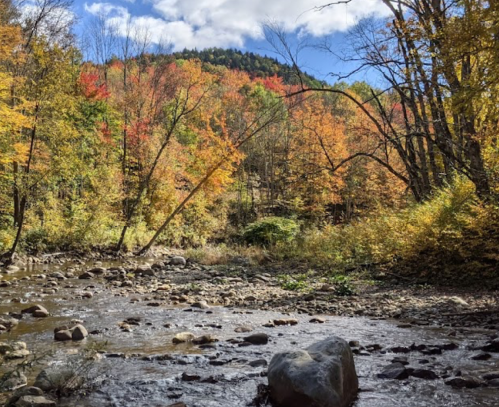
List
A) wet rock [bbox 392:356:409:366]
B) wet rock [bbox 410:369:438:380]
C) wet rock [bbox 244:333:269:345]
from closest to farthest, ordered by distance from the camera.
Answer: wet rock [bbox 410:369:438:380] → wet rock [bbox 392:356:409:366] → wet rock [bbox 244:333:269:345]

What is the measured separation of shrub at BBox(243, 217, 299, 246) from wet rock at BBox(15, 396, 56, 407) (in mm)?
14545

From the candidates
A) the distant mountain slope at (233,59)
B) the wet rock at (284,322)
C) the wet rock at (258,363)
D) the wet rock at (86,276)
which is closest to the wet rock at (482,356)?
the wet rock at (258,363)

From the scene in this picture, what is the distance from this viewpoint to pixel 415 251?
378 inches

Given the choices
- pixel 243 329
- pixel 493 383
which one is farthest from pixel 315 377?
pixel 243 329

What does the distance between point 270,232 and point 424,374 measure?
14388 millimetres

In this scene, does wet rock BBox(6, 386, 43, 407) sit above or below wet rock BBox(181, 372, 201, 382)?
above

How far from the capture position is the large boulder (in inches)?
120

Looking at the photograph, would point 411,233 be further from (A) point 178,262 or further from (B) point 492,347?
(A) point 178,262

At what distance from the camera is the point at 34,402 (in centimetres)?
314

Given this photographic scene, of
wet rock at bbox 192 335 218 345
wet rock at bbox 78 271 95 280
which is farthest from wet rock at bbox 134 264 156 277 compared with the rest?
wet rock at bbox 192 335 218 345

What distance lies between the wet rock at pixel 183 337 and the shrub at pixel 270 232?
481 inches

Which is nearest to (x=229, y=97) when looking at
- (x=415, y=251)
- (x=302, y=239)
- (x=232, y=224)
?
(x=232, y=224)

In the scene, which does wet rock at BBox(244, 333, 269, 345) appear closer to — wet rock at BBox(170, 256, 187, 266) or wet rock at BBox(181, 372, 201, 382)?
wet rock at BBox(181, 372, 201, 382)

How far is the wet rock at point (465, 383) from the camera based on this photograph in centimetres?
344
